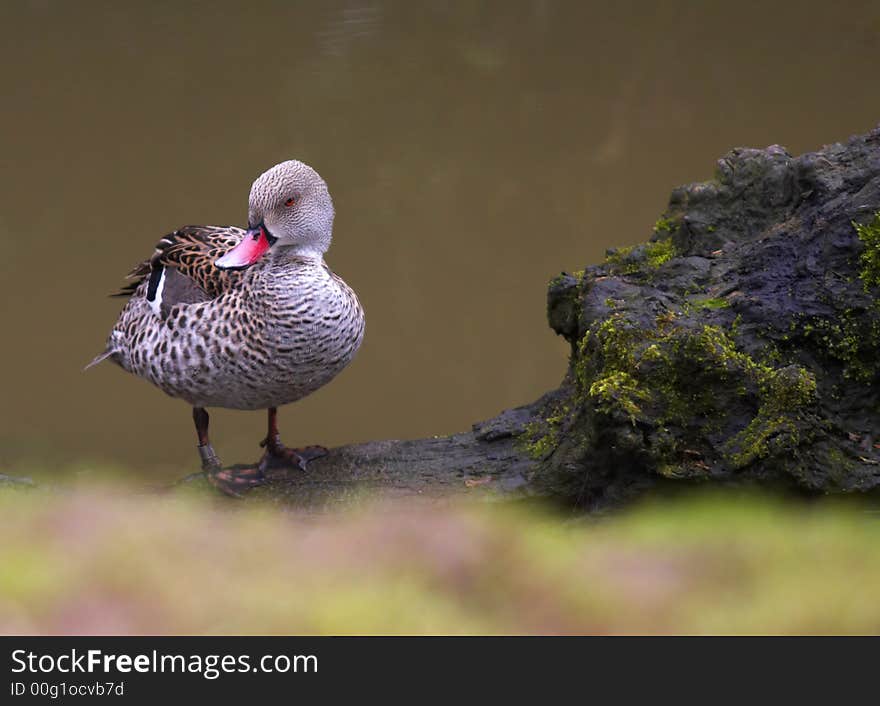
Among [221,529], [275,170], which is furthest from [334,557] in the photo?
[275,170]

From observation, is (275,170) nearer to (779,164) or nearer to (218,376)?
(218,376)

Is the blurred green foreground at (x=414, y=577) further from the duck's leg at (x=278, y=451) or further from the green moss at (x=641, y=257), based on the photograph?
the duck's leg at (x=278, y=451)

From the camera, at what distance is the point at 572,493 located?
3.27 meters

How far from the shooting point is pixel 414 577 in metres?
2.07

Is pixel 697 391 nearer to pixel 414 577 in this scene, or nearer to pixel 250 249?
pixel 414 577

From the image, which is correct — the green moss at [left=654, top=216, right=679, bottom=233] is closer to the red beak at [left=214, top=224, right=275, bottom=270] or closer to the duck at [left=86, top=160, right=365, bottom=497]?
the duck at [left=86, top=160, right=365, bottom=497]

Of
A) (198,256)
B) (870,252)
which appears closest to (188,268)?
(198,256)

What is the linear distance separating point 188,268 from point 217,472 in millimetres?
727

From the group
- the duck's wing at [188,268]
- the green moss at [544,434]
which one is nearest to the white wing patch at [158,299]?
the duck's wing at [188,268]

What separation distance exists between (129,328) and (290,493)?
89 cm

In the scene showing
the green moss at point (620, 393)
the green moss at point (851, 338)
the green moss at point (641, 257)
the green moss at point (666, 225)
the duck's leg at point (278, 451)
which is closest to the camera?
the green moss at point (620, 393)

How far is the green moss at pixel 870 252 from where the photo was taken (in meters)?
3.15

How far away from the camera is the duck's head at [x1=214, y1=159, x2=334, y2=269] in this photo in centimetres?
355

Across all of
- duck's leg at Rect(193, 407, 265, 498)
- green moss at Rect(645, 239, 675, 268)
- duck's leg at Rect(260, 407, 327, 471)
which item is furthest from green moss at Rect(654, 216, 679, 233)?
duck's leg at Rect(193, 407, 265, 498)
